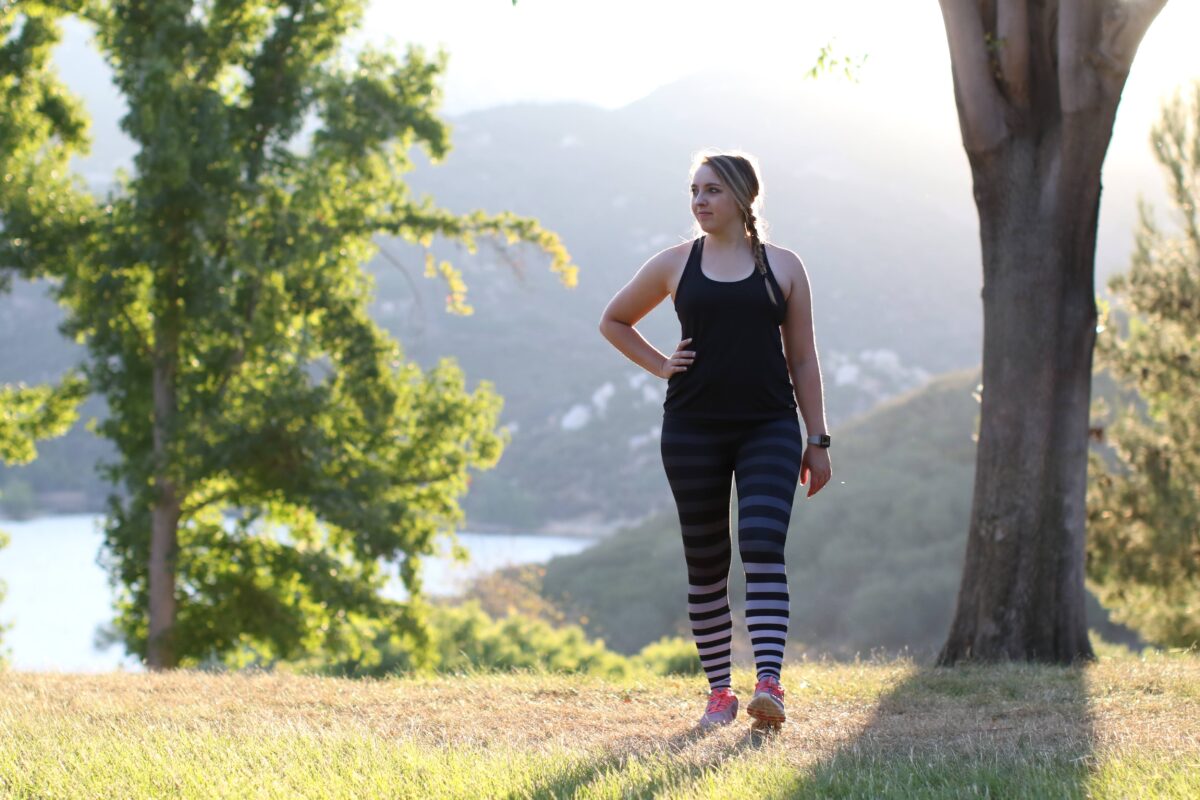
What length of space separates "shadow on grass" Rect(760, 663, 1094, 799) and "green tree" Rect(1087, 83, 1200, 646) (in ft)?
22.5

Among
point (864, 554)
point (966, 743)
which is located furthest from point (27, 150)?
point (864, 554)

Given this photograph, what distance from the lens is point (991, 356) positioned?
7.27m

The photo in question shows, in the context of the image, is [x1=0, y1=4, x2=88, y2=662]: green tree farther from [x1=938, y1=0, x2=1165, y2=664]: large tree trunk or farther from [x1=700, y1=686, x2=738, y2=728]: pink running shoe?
[x1=700, y1=686, x2=738, y2=728]: pink running shoe

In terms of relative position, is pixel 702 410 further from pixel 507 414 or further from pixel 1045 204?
pixel 507 414

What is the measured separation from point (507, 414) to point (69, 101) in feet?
292

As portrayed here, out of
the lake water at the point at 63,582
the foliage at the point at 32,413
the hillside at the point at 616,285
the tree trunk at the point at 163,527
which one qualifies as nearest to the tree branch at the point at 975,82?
the tree trunk at the point at 163,527

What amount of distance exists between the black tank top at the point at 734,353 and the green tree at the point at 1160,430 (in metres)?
8.64

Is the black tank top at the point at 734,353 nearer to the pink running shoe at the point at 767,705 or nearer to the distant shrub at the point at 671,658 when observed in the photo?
the pink running shoe at the point at 767,705

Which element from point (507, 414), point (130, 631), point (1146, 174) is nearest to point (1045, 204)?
point (130, 631)

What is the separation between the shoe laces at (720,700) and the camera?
15.3 feet

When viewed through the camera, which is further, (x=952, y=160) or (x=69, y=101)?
(x=952, y=160)

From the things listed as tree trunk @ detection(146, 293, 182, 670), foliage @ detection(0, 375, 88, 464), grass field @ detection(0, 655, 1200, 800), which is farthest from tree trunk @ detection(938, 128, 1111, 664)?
foliage @ detection(0, 375, 88, 464)

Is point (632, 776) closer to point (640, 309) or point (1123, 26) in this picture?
point (640, 309)

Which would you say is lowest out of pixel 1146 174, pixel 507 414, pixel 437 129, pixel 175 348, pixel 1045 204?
pixel 1045 204
